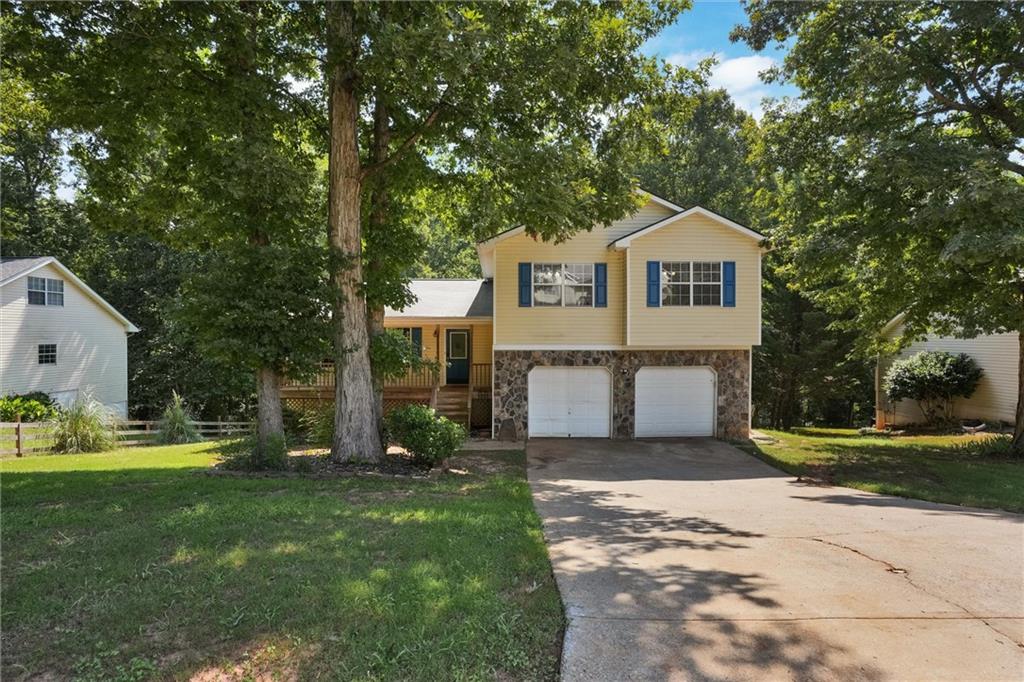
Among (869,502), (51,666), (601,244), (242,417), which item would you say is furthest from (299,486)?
(242,417)

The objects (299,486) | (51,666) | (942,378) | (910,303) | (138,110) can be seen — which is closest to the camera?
(51,666)

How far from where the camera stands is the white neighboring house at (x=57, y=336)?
20.4m

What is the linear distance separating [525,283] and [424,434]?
649 centimetres

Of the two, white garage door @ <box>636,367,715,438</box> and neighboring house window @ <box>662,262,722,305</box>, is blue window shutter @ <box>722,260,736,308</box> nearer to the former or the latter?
neighboring house window @ <box>662,262,722,305</box>

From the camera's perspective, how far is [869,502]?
27.1 feet

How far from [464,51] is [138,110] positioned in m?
6.21

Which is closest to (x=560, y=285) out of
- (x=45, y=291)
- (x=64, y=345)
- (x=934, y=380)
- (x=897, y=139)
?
(x=897, y=139)

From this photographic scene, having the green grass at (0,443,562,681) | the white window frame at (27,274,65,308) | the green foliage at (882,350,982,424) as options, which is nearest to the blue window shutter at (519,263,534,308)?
the green grass at (0,443,562,681)

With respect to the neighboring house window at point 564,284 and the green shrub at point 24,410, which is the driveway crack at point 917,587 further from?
the green shrub at point 24,410

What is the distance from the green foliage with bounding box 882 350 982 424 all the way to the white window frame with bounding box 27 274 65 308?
32058 millimetres

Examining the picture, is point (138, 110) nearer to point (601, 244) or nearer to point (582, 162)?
point (582, 162)

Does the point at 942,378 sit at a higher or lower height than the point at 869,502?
higher

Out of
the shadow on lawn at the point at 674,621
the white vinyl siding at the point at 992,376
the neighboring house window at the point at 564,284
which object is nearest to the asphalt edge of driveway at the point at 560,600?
the shadow on lawn at the point at 674,621

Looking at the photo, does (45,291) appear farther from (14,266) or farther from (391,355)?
(391,355)
